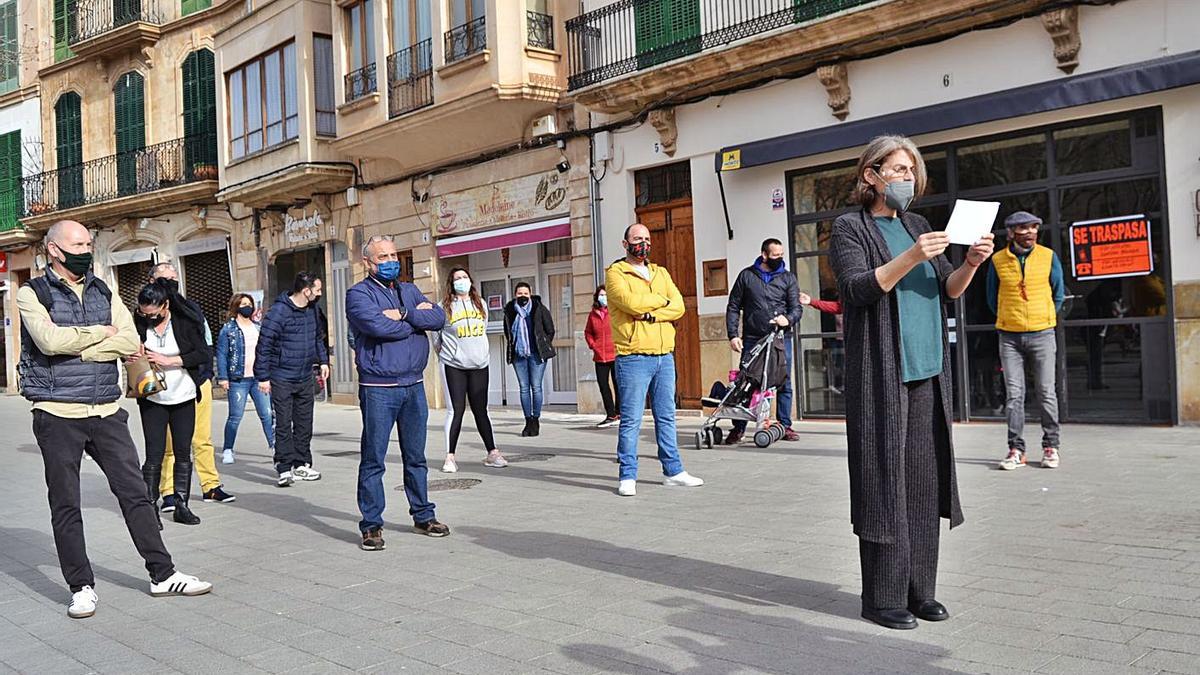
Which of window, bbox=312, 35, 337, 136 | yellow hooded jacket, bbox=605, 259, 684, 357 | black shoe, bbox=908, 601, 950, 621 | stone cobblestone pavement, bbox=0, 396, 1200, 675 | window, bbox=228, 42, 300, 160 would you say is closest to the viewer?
stone cobblestone pavement, bbox=0, 396, 1200, 675

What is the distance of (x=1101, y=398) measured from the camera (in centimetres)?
1154

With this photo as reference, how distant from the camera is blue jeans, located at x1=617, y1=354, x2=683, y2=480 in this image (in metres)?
8.54

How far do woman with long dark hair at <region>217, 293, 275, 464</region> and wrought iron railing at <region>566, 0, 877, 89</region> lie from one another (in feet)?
21.5

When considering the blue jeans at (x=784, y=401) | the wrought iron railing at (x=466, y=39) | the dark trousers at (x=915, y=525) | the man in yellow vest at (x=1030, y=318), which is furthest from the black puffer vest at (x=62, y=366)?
the wrought iron railing at (x=466, y=39)

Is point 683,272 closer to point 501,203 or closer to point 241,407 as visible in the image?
point 501,203

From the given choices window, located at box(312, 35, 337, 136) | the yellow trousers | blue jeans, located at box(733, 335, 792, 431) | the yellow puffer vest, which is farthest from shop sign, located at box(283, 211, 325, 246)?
the yellow puffer vest

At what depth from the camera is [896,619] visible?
449 cm

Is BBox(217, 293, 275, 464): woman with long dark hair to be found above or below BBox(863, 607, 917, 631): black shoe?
above

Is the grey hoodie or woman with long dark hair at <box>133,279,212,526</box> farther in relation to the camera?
the grey hoodie

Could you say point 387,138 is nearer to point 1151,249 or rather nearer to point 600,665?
point 1151,249

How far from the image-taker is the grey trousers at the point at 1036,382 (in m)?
8.80

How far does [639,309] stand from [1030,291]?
10.3 feet

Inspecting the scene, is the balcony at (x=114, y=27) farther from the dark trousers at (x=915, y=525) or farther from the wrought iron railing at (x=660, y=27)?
the dark trousers at (x=915, y=525)

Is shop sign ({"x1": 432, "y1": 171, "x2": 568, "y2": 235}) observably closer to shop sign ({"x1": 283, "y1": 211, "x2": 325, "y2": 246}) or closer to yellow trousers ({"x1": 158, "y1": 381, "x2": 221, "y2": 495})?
shop sign ({"x1": 283, "y1": 211, "x2": 325, "y2": 246})
